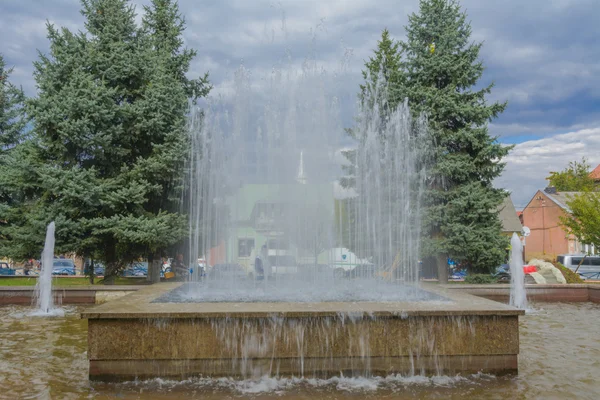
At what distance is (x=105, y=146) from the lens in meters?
15.6

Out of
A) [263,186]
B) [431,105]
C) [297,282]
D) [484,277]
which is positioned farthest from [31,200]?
[484,277]

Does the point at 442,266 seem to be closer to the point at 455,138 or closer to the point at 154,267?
the point at 455,138

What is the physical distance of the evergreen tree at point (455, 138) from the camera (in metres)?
16.8

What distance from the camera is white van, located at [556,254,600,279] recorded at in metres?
26.6

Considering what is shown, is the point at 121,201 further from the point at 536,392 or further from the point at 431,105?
the point at 536,392

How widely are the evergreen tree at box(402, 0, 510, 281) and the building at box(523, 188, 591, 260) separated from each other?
25.8m

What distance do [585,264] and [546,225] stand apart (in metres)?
18.3

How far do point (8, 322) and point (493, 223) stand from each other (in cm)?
1404

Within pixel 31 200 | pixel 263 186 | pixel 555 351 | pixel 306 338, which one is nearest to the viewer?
pixel 306 338

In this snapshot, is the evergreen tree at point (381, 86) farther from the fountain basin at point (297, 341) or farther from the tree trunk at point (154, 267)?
the fountain basin at point (297, 341)

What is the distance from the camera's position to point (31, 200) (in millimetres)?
16375

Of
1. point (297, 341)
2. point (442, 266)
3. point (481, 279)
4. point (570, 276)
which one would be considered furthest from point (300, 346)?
point (570, 276)

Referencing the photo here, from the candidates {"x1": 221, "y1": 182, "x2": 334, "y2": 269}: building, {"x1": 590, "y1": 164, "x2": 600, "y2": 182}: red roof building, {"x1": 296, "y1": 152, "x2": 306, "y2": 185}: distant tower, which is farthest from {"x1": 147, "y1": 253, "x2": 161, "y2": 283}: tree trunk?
{"x1": 590, "y1": 164, "x2": 600, "y2": 182}: red roof building

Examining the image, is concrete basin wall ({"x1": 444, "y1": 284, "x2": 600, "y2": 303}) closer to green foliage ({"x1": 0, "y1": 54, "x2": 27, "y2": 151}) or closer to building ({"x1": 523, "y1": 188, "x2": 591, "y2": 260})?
green foliage ({"x1": 0, "y1": 54, "x2": 27, "y2": 151})
